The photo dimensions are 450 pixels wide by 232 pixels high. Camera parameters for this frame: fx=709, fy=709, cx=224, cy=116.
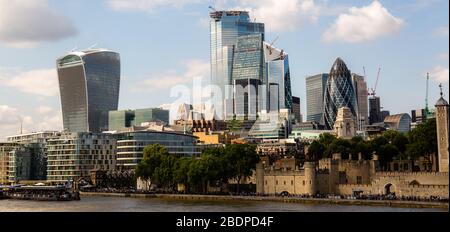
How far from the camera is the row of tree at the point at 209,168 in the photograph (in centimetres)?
12388

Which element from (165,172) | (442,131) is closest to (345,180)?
(442,131)

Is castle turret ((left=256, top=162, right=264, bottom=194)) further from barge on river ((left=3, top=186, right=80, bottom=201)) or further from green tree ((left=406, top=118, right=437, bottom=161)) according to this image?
barge on river ((left=3, top=186, right=80, bottom=201))

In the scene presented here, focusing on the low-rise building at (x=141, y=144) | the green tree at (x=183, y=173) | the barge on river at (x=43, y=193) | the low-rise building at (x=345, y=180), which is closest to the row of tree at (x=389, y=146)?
the low-rise building at (x=345, y=180)

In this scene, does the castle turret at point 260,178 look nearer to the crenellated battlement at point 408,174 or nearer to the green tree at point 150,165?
the crenellated battlement at point 408,174

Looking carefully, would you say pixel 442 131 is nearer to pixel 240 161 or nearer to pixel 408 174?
pixel 408 174

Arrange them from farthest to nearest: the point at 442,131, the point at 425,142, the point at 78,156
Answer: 1. the point at 78,156
2. the point at 425,142
3. the point at 442,131

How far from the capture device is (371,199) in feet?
Answer: 314

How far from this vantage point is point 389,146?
132 m

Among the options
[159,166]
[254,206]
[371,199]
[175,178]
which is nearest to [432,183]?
[371,199]

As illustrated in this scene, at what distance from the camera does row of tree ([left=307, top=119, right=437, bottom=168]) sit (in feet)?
393

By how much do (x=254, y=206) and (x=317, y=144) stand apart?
52535 mm

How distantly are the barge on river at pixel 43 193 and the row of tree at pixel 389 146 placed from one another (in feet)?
156

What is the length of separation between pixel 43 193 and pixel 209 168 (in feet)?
109
